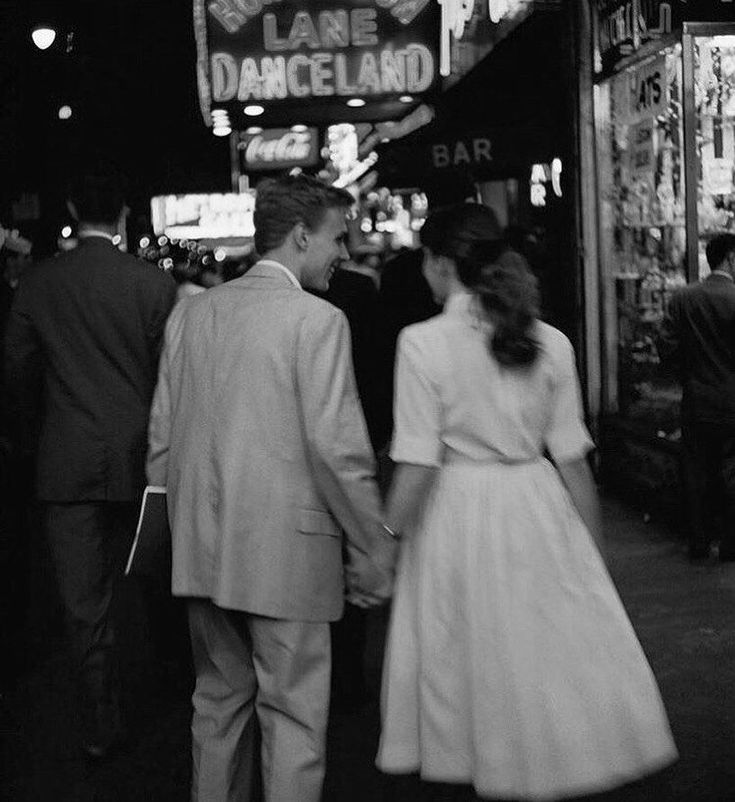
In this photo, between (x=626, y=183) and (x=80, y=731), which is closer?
(x=80, y=731)

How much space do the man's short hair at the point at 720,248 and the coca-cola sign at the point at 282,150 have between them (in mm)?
18668

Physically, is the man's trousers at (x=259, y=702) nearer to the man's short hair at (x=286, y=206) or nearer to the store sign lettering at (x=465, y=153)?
the man's short hair at (x=286, y=206)

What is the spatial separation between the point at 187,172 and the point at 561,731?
71.6m

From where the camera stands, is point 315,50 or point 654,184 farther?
point 315,50

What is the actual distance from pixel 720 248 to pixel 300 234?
5.04 metres

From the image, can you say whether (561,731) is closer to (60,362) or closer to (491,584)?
(491,584)

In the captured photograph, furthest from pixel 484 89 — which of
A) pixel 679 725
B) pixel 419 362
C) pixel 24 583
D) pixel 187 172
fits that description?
pixel 187 172

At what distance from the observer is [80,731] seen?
19.1 ft

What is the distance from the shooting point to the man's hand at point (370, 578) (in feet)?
13.4

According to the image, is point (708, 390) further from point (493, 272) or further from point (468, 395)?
point (468, 395)

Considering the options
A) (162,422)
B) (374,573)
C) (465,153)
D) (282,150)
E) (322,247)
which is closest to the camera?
(374,573)

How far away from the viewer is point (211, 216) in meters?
46.5

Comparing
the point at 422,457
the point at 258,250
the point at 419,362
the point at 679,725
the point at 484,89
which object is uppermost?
the point at 484,89

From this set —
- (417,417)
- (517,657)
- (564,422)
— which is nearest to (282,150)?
(564,422)
